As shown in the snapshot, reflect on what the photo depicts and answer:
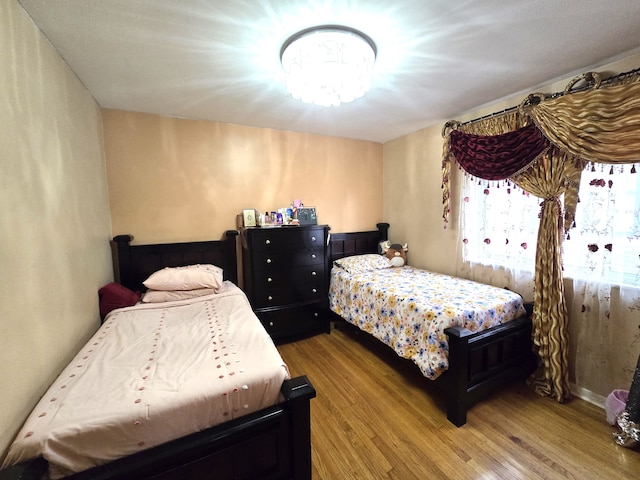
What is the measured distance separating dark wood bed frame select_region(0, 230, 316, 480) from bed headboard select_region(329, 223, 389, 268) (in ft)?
7.39

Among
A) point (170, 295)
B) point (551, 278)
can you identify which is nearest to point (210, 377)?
point (170, 295)

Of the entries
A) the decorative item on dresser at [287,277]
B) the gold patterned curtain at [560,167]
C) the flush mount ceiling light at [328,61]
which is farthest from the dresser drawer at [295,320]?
the flush mount ceiling light at [328,61]

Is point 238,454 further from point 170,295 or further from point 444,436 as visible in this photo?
point 170,295

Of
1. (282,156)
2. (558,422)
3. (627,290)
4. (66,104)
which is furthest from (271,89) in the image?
(558,422)

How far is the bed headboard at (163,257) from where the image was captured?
2432 millimetres

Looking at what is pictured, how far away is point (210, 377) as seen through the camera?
1154 mm

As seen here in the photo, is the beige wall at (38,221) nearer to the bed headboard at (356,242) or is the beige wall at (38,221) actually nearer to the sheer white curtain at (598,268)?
the bed headboard at (356,242)

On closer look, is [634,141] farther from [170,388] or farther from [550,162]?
[170,388]

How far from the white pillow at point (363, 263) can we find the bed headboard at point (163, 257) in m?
1.22

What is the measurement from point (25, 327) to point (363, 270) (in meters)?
2.62

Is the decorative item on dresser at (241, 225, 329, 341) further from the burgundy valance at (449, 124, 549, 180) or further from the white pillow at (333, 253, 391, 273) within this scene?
the burgundy valance at (449, 124, 549, 180)

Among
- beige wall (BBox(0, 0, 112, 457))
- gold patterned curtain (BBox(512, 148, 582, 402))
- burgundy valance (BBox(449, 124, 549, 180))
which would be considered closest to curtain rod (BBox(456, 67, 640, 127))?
burgundy valance (BBox(449, 124, 549, 180))

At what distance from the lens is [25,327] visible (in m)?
1.07

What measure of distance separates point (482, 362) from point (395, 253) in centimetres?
167
